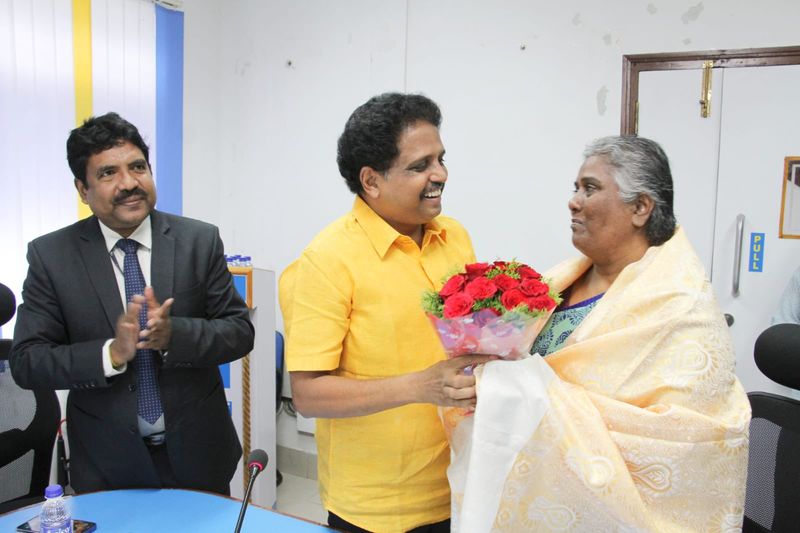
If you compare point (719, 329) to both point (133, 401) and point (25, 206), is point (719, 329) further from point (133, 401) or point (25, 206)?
point (25, 206)

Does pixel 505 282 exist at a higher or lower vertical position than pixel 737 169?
lower

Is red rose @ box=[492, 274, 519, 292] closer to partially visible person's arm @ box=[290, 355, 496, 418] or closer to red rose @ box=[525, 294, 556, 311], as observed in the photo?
red rose @ box=[525, 294, 556, 311]

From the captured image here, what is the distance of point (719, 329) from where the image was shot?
1.27 metres

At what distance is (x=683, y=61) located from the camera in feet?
9.63

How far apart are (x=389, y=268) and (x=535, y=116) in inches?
82.1

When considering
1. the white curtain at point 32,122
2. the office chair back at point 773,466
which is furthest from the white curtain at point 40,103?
the office chair back at point 773,466

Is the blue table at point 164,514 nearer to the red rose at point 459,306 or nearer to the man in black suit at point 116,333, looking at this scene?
the man in black suit at point 116,333

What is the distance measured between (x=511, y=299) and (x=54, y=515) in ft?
3.58

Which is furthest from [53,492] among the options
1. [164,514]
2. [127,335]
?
[127,335]

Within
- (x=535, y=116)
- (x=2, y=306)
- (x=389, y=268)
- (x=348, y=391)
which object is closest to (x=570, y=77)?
(x=535, y=116)

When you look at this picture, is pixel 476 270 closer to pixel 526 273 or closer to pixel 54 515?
pixel 526 273

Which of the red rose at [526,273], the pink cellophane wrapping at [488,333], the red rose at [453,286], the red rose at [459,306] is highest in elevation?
the red rose at [526,273]

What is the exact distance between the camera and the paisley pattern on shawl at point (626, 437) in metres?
1.19

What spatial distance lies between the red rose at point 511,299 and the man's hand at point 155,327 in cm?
91
